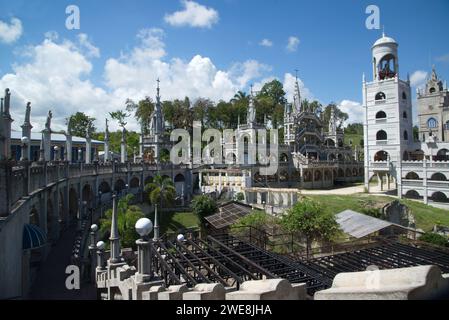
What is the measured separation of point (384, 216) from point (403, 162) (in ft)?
45.6

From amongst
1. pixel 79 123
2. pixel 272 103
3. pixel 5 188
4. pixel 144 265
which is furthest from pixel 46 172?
pixel 272 103

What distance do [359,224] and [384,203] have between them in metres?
13.2

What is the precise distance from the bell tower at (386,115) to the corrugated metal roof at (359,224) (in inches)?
838

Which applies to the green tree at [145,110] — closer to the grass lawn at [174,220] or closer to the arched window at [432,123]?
the grass lawn at [174,220]

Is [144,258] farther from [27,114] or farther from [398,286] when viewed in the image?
[27,114]

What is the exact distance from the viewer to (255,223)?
26312 mm

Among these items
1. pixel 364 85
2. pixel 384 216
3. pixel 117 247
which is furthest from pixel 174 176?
pixel 117 247

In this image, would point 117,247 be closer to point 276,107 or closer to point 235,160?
point 235,160

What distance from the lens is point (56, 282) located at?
17109mm

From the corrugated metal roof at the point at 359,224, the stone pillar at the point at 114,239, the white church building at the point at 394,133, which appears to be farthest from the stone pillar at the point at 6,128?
the white church building at the point at 394,133

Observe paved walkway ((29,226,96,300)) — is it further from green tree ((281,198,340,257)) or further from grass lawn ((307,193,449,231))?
grass lawn ((307,193,449,231))

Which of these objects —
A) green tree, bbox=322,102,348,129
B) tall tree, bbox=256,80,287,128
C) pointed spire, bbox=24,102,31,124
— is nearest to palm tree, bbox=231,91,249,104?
tall tree, bbox=256,80,287,128

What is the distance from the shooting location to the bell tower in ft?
147

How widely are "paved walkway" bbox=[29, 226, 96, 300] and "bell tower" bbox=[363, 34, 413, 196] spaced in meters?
40.9
